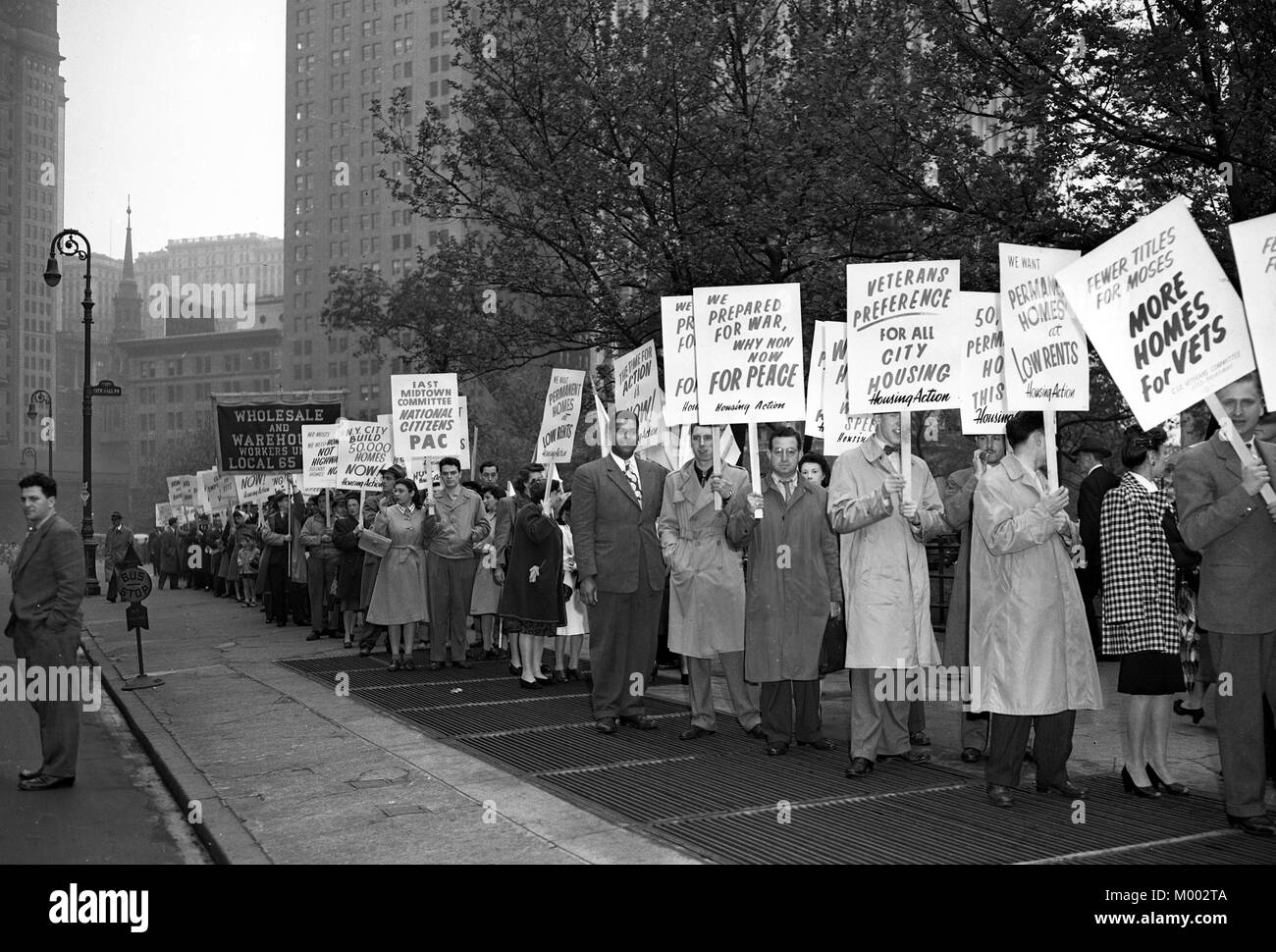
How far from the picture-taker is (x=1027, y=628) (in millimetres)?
7230

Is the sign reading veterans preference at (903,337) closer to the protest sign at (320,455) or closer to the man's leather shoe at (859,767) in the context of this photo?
the man's leather shoe at (859,767)

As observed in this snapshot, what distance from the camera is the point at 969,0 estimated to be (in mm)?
15422

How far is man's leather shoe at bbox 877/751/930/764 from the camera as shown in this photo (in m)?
8.53

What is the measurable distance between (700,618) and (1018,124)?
738 centimetres

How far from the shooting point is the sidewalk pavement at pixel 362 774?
6457 mm

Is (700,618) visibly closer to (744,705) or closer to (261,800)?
(744,705)

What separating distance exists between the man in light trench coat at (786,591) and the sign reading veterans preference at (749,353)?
28cm

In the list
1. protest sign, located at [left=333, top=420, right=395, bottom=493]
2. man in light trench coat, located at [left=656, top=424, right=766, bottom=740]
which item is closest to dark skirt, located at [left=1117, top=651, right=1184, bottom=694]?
man in light trench coat, located at [left=656, top=424, right=766, bottom=740]

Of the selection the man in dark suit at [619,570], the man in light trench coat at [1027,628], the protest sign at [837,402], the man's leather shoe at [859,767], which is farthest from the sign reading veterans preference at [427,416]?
the man in light trench coat at [1027,628]

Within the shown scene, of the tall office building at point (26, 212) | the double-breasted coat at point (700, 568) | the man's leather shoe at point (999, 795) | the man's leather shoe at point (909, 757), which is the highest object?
the tall office building at point (26, 212)

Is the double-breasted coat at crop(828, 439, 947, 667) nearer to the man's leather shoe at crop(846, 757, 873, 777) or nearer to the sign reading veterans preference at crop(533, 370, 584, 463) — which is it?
the man's leather shoe at crop(846, 757, 873, 777)

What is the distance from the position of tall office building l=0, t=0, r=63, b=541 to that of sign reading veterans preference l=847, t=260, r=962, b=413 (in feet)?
191

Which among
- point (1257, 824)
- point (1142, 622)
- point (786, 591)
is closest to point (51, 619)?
point (786, 591)
